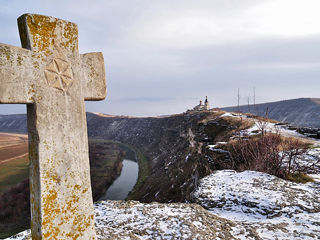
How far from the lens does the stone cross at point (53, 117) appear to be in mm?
2039

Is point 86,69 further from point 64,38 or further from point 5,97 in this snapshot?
point 5,97

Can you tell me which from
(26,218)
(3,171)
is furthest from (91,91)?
(3,171)

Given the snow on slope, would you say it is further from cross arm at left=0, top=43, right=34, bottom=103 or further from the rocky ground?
cross arm at left=0, top=43, right=34, bottom=103

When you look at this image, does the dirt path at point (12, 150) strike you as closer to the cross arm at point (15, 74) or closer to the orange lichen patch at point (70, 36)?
the cross arm at point (15, 74)

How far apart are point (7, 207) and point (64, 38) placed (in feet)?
97.8

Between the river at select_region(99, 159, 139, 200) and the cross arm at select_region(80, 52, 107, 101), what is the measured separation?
28383 mm

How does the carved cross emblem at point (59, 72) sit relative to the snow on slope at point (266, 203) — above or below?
above

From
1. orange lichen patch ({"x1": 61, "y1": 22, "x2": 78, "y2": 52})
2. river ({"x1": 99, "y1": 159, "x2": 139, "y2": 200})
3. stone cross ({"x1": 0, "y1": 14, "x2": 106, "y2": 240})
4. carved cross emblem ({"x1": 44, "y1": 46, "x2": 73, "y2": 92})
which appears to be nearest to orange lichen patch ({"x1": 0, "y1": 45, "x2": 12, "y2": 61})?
stone cross ({"x1": 0, "y1": 14, "x2": 106, "y2": 240})

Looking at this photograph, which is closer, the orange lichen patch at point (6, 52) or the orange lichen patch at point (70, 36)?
the orange lichen patch at point (6, 52)

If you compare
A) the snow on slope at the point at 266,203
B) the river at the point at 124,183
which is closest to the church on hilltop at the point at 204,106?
the river at the point at 124,183

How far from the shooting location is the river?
2945 centimetres

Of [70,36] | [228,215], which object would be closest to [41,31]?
[70,36]

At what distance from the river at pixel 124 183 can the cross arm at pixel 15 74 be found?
28.9m

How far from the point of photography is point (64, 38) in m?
2.27
